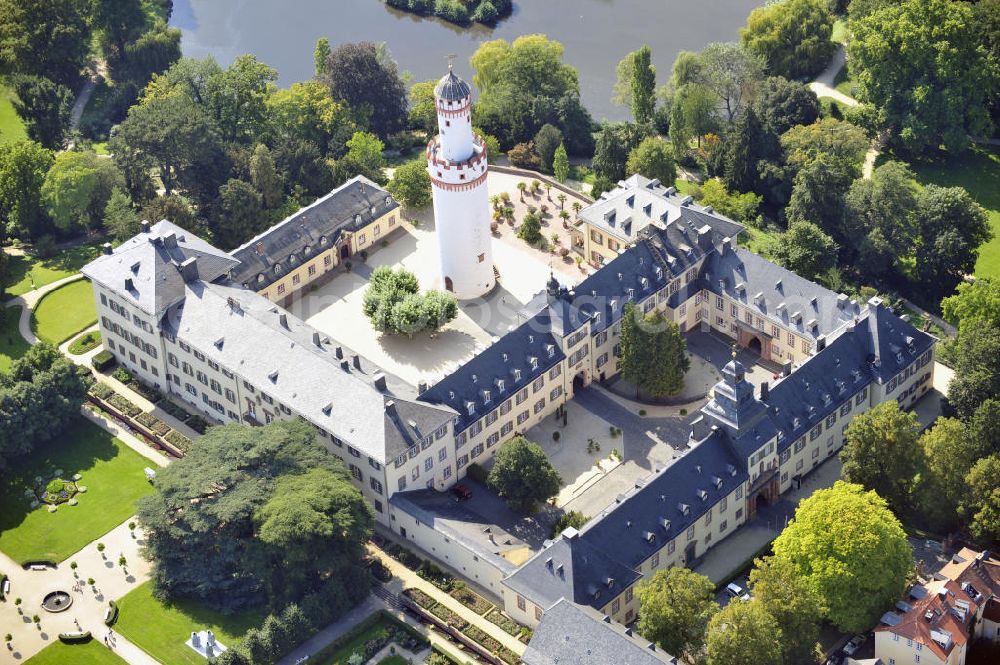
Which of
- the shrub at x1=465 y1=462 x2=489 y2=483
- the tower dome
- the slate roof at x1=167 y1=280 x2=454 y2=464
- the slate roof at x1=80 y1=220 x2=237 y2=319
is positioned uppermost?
the tower dome

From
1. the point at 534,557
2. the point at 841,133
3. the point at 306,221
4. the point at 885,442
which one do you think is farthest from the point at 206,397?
the point at 841,133

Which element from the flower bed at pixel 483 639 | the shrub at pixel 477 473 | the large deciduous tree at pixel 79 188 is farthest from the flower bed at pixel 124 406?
the flower bed at pixel 483 639

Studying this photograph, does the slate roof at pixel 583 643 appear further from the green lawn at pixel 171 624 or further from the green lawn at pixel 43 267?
the green lawn at pixel 43 267

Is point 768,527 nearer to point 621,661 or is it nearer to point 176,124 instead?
point 621,661

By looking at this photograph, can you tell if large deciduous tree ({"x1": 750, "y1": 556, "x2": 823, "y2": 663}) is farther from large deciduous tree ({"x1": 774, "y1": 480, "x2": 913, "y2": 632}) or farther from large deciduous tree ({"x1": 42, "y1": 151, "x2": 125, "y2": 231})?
large deciduous tree ({"x1": 42, "y1": 151, "x2": 125, "y2": 231})

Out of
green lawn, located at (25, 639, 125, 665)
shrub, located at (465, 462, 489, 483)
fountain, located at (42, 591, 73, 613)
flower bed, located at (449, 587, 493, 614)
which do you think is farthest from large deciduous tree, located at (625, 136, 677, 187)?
green lawn, located at (25, 639, 125, 665)

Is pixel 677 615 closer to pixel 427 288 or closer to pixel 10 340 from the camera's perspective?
pixel 427 288

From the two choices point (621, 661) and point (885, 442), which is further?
point (885, 442)
